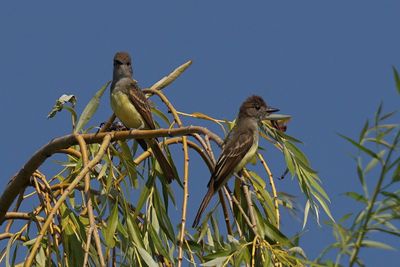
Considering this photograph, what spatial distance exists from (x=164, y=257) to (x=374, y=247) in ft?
7.86

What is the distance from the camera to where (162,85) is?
5355 mm

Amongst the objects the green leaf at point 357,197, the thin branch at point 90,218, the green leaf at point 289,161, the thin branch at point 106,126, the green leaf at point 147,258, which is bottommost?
the green leaf at point 147,258

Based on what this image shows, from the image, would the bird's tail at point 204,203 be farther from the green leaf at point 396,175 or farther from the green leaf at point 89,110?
the green leaf at point 396,175

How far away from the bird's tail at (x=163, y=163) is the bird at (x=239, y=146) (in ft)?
0.71

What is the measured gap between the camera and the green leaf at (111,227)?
4.17 meters

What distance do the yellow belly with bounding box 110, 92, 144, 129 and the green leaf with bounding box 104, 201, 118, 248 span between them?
2.27m

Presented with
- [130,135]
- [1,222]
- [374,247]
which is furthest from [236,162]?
[374,247]

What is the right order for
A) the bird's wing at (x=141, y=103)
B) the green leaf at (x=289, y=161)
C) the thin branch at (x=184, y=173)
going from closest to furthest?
the thin branch at (x=184, y=173)
the green leaf at (x=289, y=161)
the bird's wing at (x=141, y=103)

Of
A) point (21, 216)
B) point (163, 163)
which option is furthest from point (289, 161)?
point (21, 216)

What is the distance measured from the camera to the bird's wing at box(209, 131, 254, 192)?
15.8ft

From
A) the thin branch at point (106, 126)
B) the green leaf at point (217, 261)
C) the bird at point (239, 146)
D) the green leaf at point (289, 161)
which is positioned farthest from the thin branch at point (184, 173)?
the green leaf at point (289, 161)

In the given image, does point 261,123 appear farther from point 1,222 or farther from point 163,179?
point 1,222

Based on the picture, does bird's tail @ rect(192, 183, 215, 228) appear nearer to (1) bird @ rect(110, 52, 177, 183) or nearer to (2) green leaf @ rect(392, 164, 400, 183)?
(1) bird @ rect(110, 52, 177, 183)

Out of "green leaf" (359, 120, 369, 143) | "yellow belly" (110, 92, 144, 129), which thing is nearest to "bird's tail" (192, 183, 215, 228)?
"yellow belly" (110, 92, 144, 129)
